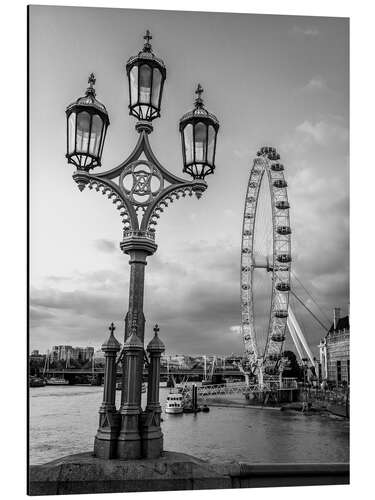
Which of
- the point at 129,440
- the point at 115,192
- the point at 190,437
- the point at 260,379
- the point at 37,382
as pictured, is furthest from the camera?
the point at 260,379

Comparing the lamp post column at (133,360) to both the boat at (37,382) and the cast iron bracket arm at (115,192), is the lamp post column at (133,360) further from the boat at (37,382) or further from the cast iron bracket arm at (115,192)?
the boat at (37,382)

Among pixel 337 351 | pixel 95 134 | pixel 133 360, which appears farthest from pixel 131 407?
pixel 337 351

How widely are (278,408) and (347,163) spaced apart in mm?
8484

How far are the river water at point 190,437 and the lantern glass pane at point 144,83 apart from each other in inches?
99.7

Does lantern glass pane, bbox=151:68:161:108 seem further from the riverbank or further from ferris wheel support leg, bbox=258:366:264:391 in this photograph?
ferris wheel support leg, bbox=258:366:264:391

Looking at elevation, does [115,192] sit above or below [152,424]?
above

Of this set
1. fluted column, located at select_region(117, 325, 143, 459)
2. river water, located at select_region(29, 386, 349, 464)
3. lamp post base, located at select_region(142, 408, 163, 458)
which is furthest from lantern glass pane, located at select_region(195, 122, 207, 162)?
river water, located at select_region(29, 386, 349, 464)

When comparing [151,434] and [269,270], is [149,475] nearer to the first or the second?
[151,434]

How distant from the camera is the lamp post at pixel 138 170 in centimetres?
344

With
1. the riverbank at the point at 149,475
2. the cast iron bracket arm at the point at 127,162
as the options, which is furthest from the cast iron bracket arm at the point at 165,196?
the riverbank at the point at 149,475

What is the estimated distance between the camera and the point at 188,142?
3.65 m

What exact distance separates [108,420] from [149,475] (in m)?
0.45
